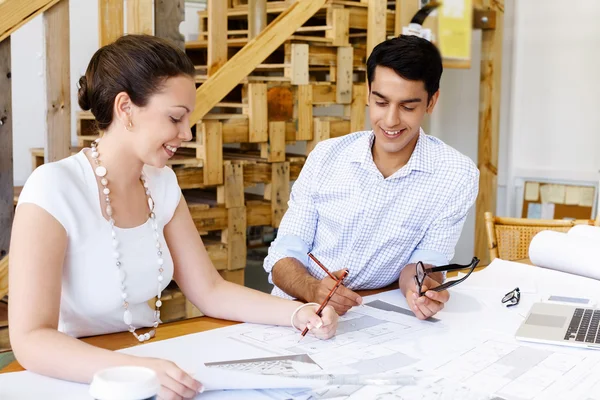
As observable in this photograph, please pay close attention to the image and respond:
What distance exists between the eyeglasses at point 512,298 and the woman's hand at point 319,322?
1.65 feet

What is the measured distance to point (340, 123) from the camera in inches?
156

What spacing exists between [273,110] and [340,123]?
17.3 inches

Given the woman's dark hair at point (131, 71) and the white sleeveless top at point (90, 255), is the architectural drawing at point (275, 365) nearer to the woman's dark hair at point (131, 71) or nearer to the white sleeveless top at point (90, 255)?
the white sleeveless top at point (90, 255)

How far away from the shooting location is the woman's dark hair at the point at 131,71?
60.1 inches

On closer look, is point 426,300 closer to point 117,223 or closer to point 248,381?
point 248,381

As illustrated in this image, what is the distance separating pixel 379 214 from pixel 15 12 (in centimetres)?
166

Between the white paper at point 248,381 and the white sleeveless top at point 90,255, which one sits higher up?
the white sleeveless top at point 90,255

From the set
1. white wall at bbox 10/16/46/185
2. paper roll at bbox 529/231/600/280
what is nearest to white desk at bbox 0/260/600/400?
paper roll at bbox 529/231/600/280

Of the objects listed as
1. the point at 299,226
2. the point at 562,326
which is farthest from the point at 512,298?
the point at 299,226

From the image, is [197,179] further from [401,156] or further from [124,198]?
[124,198]

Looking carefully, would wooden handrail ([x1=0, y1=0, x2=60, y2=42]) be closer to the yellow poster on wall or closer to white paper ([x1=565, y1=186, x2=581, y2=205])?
the yellow poster on wall

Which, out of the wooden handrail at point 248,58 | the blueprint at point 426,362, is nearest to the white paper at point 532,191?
the wooden handrail at point 248,58

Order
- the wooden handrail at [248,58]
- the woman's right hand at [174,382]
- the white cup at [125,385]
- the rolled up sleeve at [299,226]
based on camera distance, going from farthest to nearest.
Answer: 1. the wooden handrail at [248,58]
2. the rolled up sleeve at [299,226]
3. the woman's right hand at [174,382]
4. the white cup at [125,385]

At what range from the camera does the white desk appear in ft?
3.99
